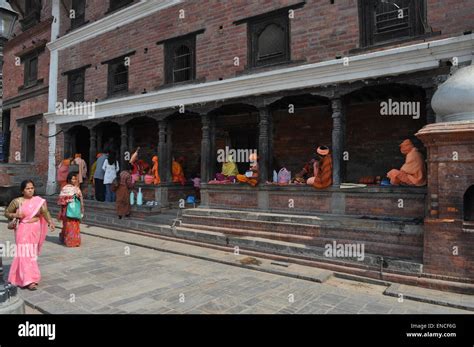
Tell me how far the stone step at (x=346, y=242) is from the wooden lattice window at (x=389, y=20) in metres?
4.33

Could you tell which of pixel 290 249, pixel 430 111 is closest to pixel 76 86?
pixel 290 249

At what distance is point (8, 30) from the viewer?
17.6ft

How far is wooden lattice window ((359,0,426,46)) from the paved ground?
5239 millimetres

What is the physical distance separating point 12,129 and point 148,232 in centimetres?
1235

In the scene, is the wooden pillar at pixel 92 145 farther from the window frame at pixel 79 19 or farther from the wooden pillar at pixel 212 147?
the wooden pillar at pixel 212 147

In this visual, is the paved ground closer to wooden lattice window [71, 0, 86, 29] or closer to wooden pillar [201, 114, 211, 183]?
wooden pillar [201, 114, 211, 183]


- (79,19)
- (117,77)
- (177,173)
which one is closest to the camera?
(177,173)

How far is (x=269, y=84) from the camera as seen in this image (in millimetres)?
8797

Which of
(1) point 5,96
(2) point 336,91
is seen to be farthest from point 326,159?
(1) point 5,96

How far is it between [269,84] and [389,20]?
2.97 meters

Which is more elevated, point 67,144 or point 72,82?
point 72,82

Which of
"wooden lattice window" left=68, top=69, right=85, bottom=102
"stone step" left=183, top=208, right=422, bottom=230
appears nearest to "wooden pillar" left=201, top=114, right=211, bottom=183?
"stone step" left=183, top=208, right=422, bottom=230

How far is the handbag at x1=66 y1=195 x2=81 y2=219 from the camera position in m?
8.74

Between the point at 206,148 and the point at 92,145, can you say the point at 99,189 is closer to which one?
the point at 92,145
